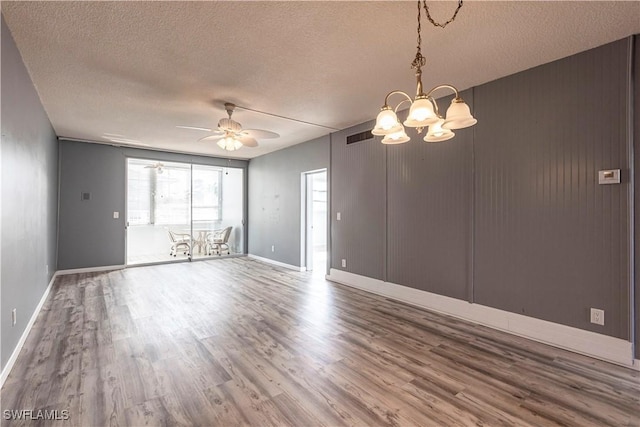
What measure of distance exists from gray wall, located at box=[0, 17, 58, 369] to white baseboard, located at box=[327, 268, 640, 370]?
163 inches

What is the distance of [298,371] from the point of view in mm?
2371

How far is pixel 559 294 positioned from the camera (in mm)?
2830

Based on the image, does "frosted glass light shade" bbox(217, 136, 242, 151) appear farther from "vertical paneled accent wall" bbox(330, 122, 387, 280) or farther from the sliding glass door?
the sliding glass door

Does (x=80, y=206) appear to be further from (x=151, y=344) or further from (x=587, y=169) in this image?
(x=587, y=169)

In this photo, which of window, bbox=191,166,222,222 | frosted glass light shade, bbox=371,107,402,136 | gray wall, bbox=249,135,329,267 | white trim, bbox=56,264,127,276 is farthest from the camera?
window, bbox=191,166,222,222

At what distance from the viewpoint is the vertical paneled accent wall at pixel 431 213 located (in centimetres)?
353

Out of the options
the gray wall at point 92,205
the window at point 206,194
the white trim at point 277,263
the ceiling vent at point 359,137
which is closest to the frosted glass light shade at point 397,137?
the ceiling vent at point 359,137

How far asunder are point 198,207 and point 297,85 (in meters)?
5.49

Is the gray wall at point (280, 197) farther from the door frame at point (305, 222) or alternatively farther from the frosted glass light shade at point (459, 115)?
the frosted glass light shade at point (459, 115)

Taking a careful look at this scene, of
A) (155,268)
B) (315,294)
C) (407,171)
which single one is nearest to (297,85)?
(407,171)

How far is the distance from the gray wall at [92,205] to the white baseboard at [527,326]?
19.2ft

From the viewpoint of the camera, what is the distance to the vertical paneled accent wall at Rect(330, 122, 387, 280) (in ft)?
15.2

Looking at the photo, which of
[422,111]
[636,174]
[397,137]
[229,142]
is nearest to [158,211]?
[229,142]

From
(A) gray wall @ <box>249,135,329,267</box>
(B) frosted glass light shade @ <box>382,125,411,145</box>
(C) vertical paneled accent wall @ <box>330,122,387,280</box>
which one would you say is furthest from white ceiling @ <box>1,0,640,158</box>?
(A) gray wall @ <box>249,135,329,267</box>
